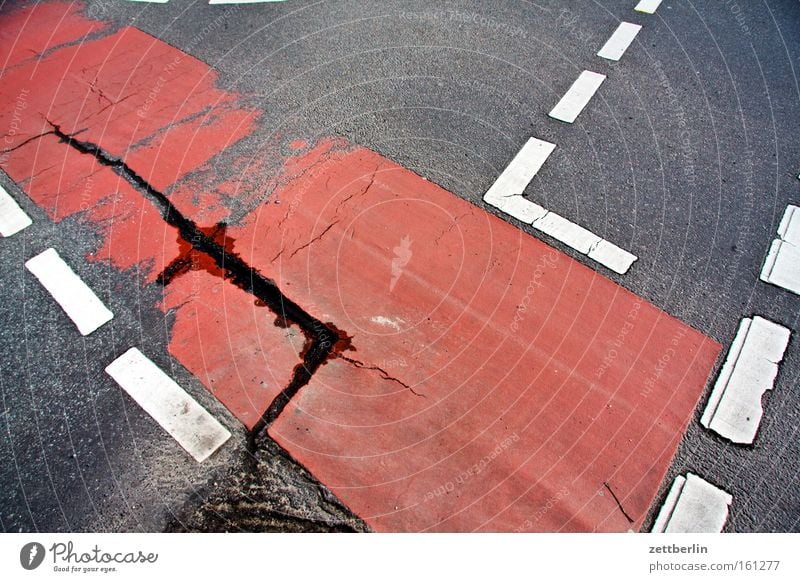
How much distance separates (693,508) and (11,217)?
6615 mm

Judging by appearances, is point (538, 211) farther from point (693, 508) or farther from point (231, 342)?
point (231, 342)

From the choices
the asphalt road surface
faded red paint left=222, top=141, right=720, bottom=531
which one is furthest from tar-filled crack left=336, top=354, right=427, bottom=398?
the asphalt road surface

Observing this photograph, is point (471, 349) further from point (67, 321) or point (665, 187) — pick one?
point (67, 321)

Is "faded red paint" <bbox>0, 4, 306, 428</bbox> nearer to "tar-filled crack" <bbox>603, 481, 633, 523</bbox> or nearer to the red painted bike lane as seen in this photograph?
the red painted bike lane

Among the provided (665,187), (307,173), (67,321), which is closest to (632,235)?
(665,187)

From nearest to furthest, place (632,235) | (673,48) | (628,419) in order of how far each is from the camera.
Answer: (628,419)
(632,235)
(673,48)

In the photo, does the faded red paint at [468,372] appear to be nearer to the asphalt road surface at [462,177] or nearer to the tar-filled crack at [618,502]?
the tar-filled crack at [618,502]

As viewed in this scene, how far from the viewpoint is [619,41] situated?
6.63m

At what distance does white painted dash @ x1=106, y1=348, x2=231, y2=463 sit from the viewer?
12.2ft

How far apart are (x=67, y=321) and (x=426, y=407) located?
3221mm

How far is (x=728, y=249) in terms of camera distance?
4621mm

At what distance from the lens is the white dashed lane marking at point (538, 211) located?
4.62 meters

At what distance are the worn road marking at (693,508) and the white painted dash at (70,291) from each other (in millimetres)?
4595

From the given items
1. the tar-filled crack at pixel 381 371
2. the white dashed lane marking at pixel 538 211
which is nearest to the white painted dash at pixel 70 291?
the tar-filled crack at pixel 381 371
